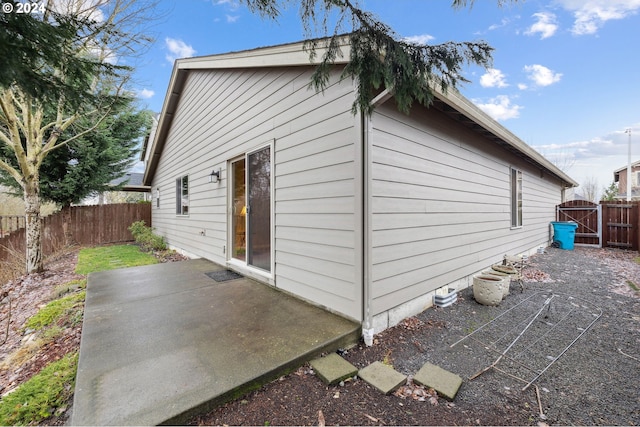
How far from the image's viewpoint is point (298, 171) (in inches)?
133

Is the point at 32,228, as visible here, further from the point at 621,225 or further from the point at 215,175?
A: the point at 621,225

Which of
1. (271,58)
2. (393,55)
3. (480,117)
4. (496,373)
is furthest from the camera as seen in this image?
(480,117)

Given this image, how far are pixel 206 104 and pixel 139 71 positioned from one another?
2.08m

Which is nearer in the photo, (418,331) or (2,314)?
(418,331)

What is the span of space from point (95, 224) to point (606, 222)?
18632 millimetres

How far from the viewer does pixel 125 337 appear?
2.40 meters

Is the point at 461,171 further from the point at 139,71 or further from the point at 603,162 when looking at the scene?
the point at 603,162

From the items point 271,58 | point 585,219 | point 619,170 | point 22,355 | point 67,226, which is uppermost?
point 619,170

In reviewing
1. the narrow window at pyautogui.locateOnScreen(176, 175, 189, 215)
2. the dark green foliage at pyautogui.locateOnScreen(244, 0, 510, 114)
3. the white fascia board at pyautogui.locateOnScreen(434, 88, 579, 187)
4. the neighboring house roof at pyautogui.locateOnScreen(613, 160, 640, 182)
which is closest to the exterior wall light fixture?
the narrow window at pyautogui.locateOnScreen(176, 175, 189, 215)

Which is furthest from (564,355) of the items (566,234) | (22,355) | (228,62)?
(566,234)

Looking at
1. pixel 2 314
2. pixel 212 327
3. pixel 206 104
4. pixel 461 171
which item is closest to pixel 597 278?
pixel 461 171

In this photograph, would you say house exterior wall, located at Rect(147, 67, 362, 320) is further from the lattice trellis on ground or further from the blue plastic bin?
the blue plastic bin

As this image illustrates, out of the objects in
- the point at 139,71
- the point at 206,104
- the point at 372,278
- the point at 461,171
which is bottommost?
the point at 372,278

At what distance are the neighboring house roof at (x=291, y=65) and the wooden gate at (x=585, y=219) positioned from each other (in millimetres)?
2786
